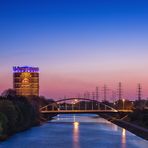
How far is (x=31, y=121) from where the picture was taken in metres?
103

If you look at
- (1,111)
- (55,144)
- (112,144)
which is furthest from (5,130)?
(112,144)

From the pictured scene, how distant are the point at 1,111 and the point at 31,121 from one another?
88.0ft

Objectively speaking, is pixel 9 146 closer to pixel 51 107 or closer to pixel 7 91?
pixel 51 107

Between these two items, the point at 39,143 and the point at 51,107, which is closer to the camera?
the point at 39,143

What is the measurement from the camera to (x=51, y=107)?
16925 cm

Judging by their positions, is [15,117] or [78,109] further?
[78,109]

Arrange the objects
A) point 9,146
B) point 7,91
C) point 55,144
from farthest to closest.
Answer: point 7,91
point 55,144
point 9,146

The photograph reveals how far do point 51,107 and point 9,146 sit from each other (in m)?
108

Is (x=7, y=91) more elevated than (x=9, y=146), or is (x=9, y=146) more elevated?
(x=7, y=91)

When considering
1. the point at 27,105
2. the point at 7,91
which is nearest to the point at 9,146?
the point at 27,105

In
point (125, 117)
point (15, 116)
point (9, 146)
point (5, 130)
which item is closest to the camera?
point (9, 146)

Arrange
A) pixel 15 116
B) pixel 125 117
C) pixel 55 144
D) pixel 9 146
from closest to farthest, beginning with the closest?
1. pixel 9 146
2. pixel 55 144
3. pixel 15 116
4. pixel 125 117

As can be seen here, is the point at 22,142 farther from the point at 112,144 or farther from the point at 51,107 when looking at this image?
the point at 51,107

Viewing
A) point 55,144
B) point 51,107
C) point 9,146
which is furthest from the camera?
point 51,107
